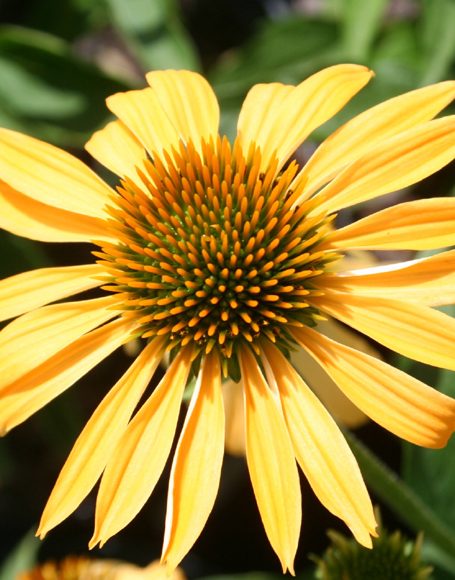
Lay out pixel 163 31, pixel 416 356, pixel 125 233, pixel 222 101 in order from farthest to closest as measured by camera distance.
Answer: pixel 163 31 → pixel 222 101 → pixel 125 233 → pixel 416 356

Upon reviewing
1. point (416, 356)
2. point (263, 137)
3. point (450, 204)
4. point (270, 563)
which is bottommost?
point (270, 563)

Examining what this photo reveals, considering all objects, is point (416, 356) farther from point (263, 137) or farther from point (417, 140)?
point (263, 137)

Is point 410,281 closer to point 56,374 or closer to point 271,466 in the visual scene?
point 271,466

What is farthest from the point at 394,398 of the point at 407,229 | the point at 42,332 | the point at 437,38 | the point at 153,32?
the point at 153,32

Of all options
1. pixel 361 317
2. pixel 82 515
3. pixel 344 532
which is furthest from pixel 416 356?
pixel 82 515

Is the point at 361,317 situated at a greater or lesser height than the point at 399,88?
lesser

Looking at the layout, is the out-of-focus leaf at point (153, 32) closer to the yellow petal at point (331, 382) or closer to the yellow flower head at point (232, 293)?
the yellow flower head at point (232, 293)

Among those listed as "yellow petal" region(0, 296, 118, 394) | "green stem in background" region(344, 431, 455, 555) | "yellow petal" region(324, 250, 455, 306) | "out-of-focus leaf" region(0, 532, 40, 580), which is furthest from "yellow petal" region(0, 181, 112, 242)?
"out-of-focus leaf" region(0, 532, 40, 580)
